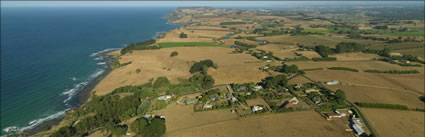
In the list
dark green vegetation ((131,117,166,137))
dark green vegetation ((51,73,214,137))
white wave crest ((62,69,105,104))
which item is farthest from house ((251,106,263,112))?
Result: white wave crest ((62,69,105,104))

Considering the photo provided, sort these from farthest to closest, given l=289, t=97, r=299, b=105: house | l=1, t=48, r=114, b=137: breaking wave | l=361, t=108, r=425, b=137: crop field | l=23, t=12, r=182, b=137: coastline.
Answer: l=289, t=97, r=299, b=105: house
l=1, t=48, r=114, b=137: breaking wave
l=23, t=12, r=182, b=137: coastline
l=361, t=108, r=425, b=137: crop field

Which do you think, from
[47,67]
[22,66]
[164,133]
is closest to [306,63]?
[164,133]

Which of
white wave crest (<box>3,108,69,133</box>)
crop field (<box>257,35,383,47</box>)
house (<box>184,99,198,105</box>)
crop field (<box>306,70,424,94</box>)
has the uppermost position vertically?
crop field (<box>257,35,383,47</box>)

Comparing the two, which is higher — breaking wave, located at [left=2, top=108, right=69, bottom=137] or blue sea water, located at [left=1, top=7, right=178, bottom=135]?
blue sea water, located at [left=1, top=7, right=178, bottom=135]

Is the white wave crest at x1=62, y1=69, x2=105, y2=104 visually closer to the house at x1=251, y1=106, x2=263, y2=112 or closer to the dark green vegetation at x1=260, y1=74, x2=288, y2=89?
the house at x1=251, y1=106, x2=263, y2=112

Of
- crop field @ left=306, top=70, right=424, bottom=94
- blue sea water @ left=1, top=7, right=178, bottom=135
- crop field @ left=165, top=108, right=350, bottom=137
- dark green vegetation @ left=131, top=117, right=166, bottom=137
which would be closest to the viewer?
dark green vegetation @ left=131, top=117, right=166, bottom=137

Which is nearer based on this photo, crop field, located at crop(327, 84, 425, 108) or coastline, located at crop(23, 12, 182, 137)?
coastline, located at crop(23, 12, 182, 137)

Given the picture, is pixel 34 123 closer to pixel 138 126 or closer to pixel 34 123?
pixel 34 123
